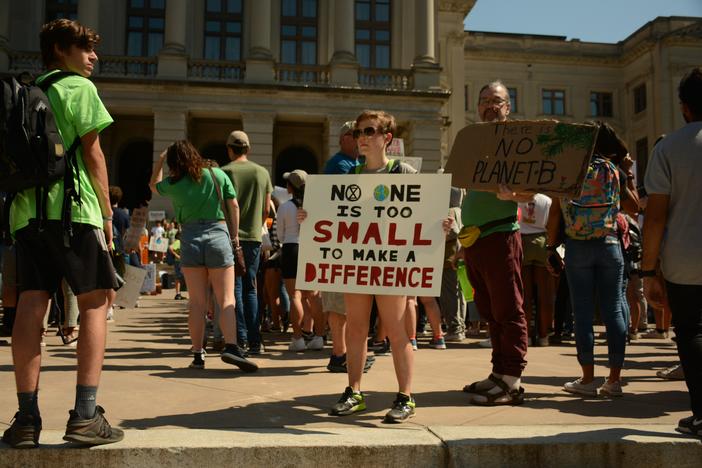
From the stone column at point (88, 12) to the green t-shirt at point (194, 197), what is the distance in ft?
90.9

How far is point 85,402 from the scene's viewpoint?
3.40 meters

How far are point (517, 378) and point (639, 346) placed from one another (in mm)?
4849

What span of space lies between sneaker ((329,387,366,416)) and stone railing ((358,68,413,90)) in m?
28.5

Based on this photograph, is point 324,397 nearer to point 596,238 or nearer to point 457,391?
point 457,391

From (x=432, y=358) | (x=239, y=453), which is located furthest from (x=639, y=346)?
(x=239, y=453)

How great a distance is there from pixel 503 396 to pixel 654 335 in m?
6.41

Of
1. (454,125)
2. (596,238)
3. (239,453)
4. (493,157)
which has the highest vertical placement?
(454,125)

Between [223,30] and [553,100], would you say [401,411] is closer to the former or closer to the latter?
[223,30]

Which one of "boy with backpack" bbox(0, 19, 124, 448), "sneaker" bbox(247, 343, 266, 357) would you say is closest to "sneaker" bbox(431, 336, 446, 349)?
"sneaker" bbox(247, 343, 266, 357)

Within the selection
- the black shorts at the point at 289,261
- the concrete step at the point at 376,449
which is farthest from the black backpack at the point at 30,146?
the black shorts at the point at 289,261

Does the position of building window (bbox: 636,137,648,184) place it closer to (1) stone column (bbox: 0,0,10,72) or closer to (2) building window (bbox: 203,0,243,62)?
(2) building window (bbox: 203,0,243,62)

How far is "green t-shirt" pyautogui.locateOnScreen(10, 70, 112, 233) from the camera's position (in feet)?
11.3

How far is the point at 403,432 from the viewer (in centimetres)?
366

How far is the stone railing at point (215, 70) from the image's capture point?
3111 cm
